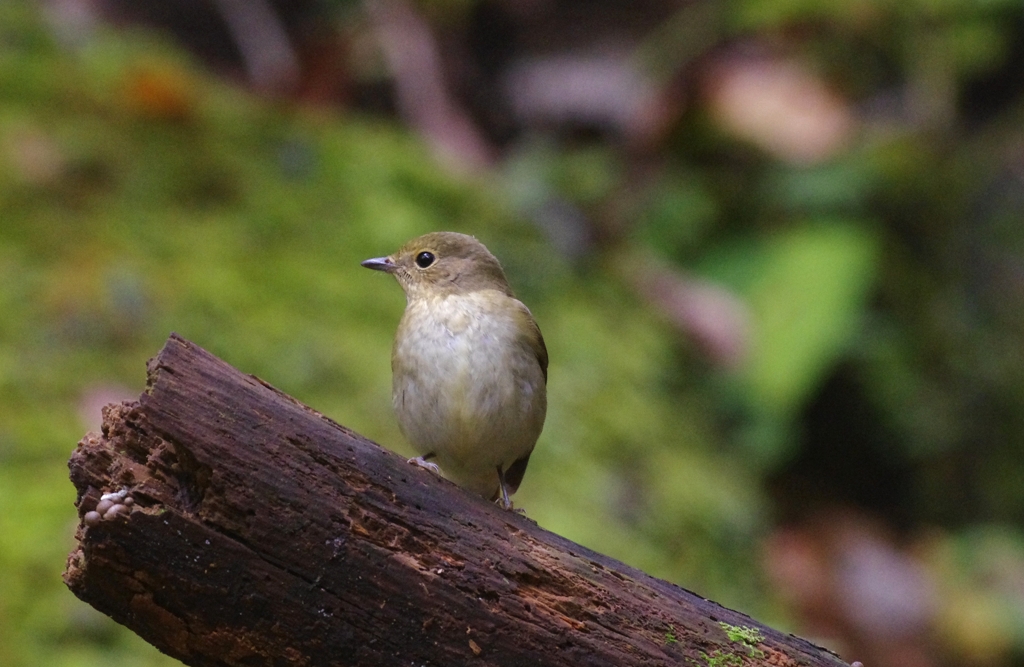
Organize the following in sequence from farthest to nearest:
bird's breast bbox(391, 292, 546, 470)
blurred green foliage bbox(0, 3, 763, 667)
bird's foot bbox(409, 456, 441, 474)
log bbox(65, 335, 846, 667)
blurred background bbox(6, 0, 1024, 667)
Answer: blurred background bbox(6, 0, 1024, 667)
blurred green foliage bbox(0, 3, 763, 667)
bird's breast bbox(391, 292, 546, 470)
bird's foot bbox(409, 456, 441, 474)
log bbox(65, 335, 846, 667)

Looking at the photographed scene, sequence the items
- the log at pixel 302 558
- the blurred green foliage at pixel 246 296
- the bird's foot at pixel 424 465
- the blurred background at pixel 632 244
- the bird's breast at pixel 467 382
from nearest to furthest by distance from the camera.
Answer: the log at pixel 302 558
the bird's foot at pixel 424 465
the bird's breast at pixel 467 382
the blurred green foliage at pixel 246 296
the blurred background at pixel 632 244

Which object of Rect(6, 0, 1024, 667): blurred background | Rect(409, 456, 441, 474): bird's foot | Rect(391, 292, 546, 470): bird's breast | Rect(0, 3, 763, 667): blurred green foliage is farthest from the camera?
Rect(6, 0, 1024, 667): blurred background

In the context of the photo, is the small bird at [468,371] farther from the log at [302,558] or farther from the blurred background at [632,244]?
the blurred background at [632,244]

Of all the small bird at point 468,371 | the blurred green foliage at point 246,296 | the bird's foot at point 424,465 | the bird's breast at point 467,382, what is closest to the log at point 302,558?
the bird's foot at point 424,465

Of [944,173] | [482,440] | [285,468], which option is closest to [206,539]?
[285,468]

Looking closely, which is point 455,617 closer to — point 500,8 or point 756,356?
point 756,356

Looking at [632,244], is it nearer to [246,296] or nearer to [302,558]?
[246,296]

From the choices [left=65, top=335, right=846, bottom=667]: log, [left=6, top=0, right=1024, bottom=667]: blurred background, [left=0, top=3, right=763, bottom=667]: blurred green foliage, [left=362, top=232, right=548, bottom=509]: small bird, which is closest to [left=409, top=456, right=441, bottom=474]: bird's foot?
[left=362, top=232, right=548, bottom=509]: small bird

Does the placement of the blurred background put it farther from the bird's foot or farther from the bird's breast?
the bird's foot
